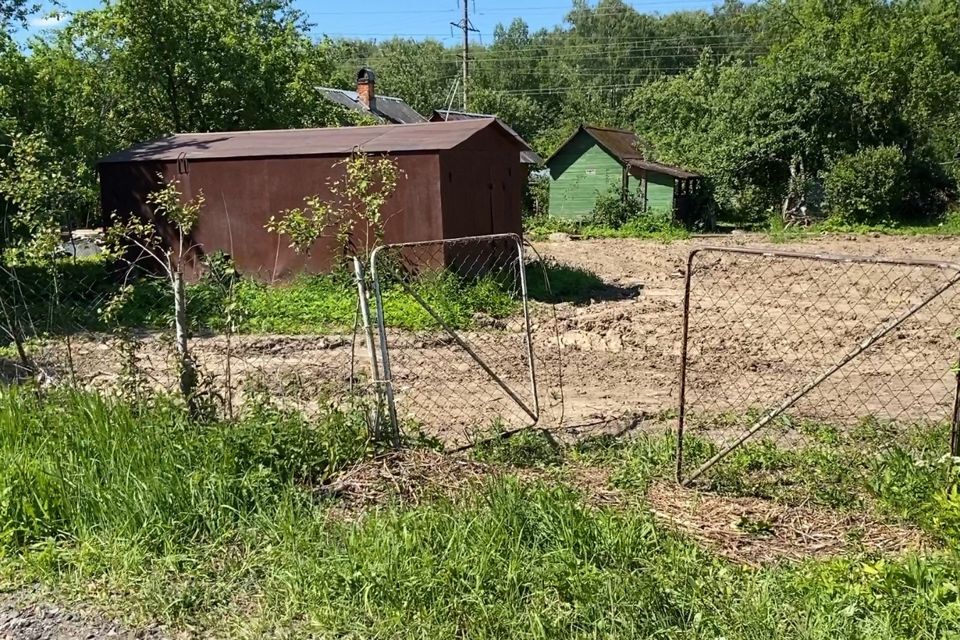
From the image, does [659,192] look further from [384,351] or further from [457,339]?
[384,351]

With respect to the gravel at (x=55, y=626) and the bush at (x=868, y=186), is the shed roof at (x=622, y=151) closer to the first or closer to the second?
the bush at (x=868, y=186)

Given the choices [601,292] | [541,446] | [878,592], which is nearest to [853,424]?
[541,446]

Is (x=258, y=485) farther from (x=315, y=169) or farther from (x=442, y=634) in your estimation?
(x=315, y=169)

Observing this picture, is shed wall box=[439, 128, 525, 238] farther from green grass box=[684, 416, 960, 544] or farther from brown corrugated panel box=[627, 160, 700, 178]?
brown corrugated panel box=[627, 160, 700, 178]

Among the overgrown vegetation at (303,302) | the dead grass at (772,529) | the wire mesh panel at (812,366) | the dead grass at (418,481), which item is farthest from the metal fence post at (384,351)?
the overgrown vegetation at (303,302)

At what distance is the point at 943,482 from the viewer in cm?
446

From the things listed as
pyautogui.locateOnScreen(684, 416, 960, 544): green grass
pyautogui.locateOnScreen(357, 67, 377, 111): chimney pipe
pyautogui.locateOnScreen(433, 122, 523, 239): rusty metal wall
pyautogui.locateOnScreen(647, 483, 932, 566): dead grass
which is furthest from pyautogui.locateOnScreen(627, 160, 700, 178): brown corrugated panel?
pyautogui.locateOnScreen(647, 483, 932, 566): dead grass

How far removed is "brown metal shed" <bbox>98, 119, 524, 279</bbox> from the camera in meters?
12.2

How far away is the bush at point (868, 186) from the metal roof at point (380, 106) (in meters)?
17.1

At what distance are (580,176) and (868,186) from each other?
8.84 m

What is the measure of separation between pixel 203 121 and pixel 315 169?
9.24 m

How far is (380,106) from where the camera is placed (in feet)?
118

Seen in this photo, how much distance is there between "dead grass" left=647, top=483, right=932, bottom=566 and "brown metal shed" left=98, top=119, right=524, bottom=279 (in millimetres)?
8046

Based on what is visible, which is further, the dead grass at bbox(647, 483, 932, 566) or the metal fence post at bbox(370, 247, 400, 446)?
the metal fence post at bbox(370, 247, 400, 446)
